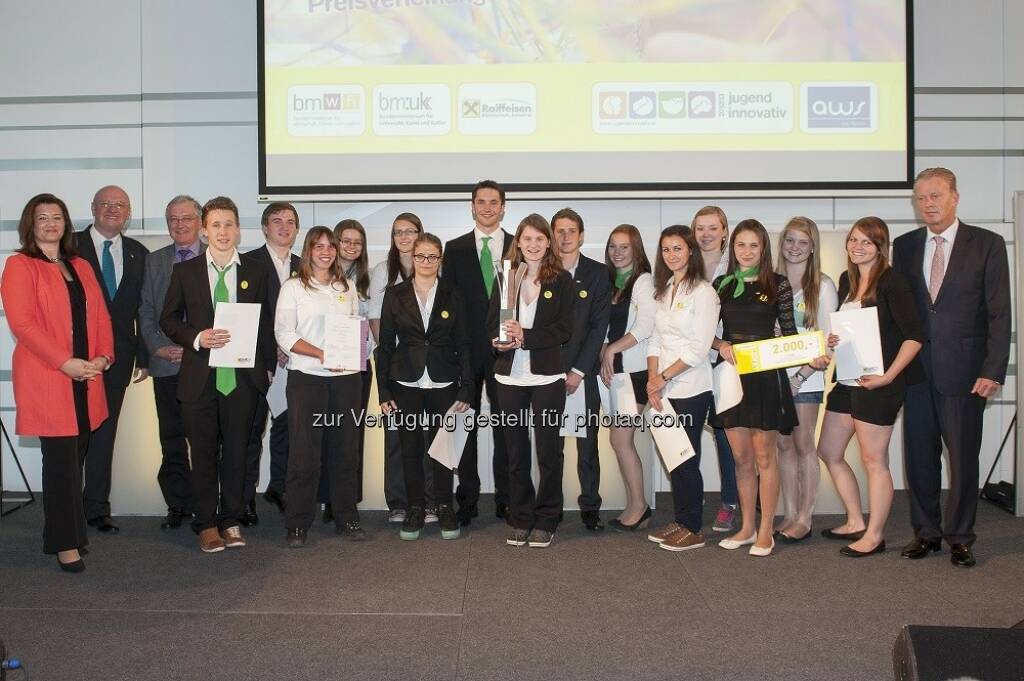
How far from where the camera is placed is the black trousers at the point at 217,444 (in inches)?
174

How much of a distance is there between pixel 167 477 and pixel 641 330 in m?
2.76

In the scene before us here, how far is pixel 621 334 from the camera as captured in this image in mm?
4918

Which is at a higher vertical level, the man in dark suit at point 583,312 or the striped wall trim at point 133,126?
the striped wall trim at point 133,126

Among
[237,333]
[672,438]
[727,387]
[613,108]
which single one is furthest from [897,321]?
[237,333]

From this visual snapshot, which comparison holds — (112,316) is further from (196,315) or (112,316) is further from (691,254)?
(691,254)

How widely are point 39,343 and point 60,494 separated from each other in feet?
2.28

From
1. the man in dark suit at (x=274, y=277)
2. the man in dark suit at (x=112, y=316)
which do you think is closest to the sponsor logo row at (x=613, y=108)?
the man in dark suit at (x=274, y=277)

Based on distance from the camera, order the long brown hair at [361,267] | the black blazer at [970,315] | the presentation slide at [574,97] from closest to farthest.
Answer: the black blazer at [970,315], the long brown hair at [361,267], the presentation slide at [574,97]

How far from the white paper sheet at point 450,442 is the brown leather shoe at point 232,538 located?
103 centimetres

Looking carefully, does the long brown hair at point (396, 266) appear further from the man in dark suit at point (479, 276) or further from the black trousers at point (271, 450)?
the black trousers at point (271, 450)

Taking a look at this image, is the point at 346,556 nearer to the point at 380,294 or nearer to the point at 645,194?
the point at 380,294

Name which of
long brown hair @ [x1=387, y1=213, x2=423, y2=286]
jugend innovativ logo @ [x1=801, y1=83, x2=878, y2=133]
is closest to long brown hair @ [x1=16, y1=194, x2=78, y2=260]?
long brown hair @ [x1=387, y1=213, x2=423, y2=286]

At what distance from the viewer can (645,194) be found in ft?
19.4

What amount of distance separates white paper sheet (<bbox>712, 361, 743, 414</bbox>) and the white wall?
1861 mm
